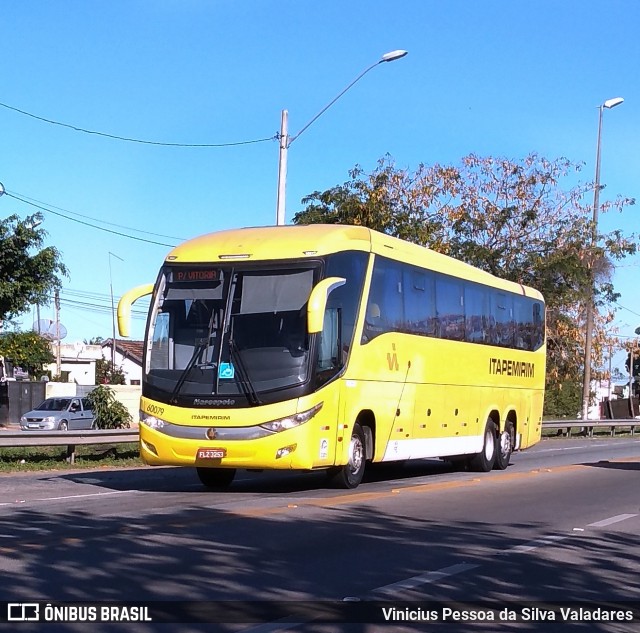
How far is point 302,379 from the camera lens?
13578 millimetres

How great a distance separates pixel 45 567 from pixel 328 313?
6.91 metres

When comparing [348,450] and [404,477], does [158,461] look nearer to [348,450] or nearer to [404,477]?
[348,450]

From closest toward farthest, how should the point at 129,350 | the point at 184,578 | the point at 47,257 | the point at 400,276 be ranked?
the point at 184,578
the point at 400,276
the point at 47,257
the point at 129,350

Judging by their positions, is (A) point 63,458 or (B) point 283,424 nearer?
(B) point 283,424

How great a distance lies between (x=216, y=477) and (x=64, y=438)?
5.21 m

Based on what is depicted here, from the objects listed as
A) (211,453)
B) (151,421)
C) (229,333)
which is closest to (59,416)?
(151,421)

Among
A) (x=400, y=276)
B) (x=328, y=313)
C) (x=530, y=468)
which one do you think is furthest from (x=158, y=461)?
(x=530, y=468)

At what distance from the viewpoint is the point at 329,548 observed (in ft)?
30.8

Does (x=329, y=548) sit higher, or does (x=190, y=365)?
(x=190, y=365)

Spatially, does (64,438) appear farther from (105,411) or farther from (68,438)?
(105,411)

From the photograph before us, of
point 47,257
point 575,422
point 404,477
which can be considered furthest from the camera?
point 575,422

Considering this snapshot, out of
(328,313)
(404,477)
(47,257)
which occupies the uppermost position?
(47,257)

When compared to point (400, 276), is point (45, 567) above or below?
below

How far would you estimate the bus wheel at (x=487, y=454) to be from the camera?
20531 mm
